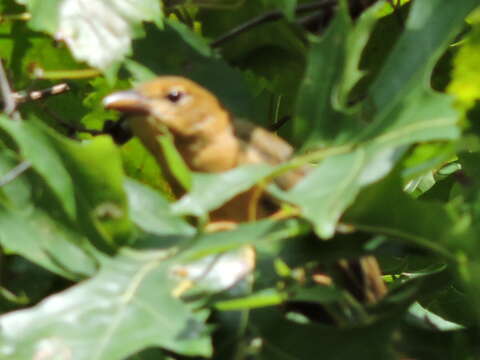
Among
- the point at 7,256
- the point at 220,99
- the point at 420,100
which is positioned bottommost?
the point at 7,256

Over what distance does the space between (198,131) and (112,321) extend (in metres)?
1.05

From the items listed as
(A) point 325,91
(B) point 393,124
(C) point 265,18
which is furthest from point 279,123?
(B) point 393,124

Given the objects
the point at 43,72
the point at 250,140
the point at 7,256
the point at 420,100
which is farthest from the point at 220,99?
the point at 420,100

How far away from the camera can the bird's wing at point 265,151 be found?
9.77 ft

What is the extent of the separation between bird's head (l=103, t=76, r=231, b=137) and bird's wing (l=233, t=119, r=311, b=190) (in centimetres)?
8

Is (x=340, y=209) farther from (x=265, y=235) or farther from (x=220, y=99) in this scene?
(x=220, y=99)

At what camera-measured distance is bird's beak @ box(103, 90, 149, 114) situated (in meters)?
3.00

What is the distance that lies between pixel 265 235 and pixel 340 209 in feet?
0.77

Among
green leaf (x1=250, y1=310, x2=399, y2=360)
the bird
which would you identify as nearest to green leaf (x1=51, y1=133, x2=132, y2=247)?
green leaf (x1=250, y1=310, x2=399, y2=360)

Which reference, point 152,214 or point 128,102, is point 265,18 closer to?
point 128,102

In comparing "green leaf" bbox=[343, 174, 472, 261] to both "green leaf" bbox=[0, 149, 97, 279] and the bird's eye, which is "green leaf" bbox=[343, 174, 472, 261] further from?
the bird's eye

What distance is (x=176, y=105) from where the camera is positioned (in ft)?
10.3

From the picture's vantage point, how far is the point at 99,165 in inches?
96.2

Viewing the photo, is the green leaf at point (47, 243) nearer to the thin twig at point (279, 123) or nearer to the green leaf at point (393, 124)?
the green leaf at point (393, 124)
